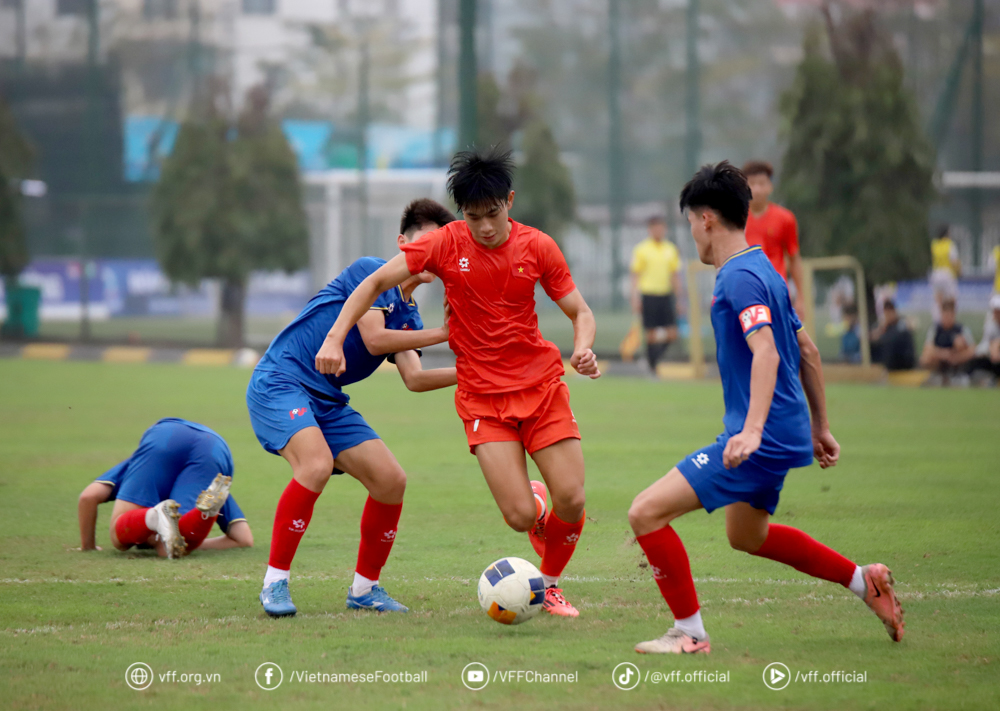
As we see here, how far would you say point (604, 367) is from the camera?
19984 millimetres

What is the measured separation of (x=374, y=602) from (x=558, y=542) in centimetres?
89

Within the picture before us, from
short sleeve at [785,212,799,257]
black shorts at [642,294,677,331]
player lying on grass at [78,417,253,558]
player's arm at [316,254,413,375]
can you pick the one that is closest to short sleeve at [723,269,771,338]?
player's arm at [316,254,413,375]

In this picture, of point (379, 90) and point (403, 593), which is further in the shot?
point (379, 90)

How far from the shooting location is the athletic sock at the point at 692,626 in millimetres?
4445

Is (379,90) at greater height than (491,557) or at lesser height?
greater

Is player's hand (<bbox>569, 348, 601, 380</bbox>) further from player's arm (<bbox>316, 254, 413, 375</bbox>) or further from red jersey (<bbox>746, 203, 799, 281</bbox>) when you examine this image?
red jersey (<bbox>746, 203, 799, 281</bbox>)

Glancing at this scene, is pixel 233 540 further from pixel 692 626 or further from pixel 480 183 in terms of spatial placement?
pixel 692 626

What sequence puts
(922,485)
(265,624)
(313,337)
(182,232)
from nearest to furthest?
(265,624) < (313,337) < (922,485) < (182,232)

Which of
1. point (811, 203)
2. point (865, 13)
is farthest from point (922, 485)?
point (865, 13)

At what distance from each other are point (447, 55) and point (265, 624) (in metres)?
20.7

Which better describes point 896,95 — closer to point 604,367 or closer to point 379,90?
point 604,367

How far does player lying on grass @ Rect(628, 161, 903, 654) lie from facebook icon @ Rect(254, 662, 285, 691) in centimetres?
139

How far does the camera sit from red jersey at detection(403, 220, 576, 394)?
5156mm

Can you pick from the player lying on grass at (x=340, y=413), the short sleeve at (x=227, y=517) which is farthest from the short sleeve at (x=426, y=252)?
the short sleeve at (x=227, y=517)
